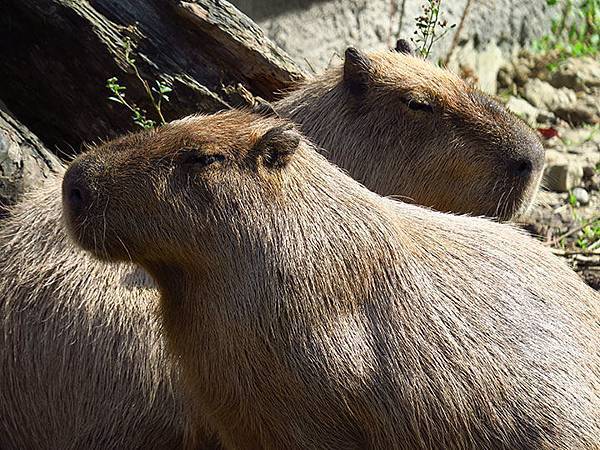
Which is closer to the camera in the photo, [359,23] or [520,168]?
[520,168]

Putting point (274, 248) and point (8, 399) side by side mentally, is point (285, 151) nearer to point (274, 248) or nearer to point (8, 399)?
point (274, 248)

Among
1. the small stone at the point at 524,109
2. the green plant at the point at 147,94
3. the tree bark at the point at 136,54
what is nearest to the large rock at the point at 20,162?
the tree bark at the point at 136,54

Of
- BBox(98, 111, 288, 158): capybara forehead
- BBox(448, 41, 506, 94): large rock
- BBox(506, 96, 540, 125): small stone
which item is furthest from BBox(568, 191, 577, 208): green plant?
BBox(98, 111, 288, 158): capybara forehead

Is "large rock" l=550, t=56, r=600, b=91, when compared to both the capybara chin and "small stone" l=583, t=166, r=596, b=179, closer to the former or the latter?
"small stone" l=583, t=166, r=596, b=179

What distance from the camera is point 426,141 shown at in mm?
4902

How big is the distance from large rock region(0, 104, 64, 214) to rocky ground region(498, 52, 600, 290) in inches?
87.6

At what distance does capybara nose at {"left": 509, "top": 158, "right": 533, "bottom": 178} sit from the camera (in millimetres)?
4867

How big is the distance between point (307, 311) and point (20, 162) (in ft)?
6.12

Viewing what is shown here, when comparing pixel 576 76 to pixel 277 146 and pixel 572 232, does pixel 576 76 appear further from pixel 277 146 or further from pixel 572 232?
pixel 277 146

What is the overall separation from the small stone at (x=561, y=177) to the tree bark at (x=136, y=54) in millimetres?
2414

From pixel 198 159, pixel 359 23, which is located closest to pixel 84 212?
pixel 198 159

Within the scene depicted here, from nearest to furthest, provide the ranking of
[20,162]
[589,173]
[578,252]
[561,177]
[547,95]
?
[20,162] < [578,252] < [561,177] < [589,173] < [547,95]

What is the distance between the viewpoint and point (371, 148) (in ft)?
16.1

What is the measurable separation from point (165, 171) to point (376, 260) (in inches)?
28.4
